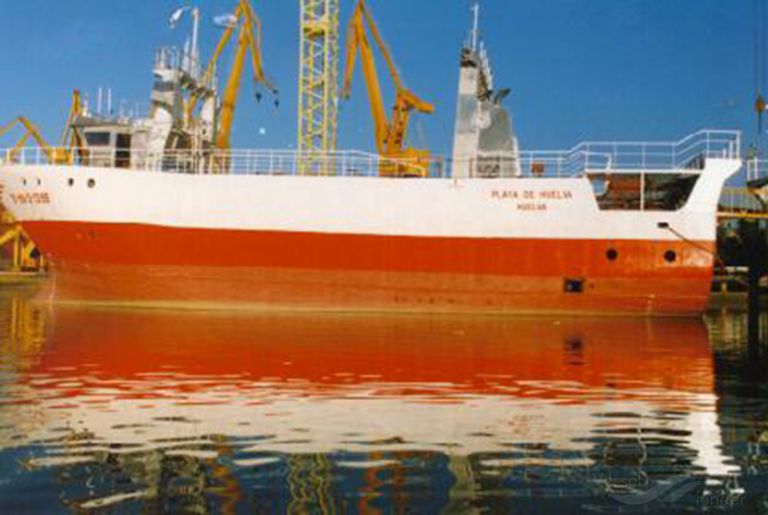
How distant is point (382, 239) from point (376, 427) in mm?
16520

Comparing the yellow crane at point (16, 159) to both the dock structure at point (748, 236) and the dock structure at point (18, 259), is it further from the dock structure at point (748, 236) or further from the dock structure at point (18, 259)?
the dock structure at point (748, 236)

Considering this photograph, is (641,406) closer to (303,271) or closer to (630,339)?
(630,339)

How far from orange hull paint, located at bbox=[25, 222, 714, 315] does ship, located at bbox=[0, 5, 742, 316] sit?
1.5 inches

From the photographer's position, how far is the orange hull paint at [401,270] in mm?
24203

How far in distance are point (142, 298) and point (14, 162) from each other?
25.2 feet

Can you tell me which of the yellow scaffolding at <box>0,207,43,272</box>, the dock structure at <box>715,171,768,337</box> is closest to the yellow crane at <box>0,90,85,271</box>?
the yellow scaffolding at <box>0,207,43,272</box>

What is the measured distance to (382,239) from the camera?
79.7 feet

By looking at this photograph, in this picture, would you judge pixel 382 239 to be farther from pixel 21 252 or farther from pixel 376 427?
pixel 21 252

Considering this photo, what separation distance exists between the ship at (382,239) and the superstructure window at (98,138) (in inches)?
109

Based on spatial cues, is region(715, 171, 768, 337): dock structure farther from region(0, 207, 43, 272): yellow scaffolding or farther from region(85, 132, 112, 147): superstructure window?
region(0, 207, 43, 272): yellow scaffolding

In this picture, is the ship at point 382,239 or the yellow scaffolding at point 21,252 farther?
the yellow scaffolding at point 21,252

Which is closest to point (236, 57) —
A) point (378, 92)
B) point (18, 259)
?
point (378, 92)

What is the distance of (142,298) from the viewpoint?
25.2 m

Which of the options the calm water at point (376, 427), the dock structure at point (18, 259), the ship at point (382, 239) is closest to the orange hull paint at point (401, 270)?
the ship at point (382, 239)
